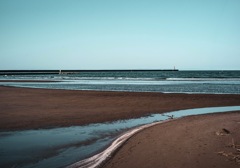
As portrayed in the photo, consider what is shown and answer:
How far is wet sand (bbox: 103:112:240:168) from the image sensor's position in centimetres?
587

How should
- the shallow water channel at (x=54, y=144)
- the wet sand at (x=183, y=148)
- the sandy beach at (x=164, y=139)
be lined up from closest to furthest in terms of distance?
the wet sand at (x=183, y=148), the sandy beach at (x=164, y=139), the shallow water channel at (x=54, y=144)

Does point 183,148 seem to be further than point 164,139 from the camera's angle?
No

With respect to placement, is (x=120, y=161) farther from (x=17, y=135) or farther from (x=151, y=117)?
(x=151, y=117)

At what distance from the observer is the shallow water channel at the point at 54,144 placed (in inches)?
252

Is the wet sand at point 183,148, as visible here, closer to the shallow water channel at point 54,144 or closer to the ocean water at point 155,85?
the shallow water channel at point 54,144

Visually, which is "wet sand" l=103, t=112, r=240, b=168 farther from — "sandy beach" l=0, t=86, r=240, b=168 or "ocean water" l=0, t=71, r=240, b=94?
"ocean water" l=0, t=71, r=240, b=94

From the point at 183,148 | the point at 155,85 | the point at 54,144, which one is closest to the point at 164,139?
the point at 183,148

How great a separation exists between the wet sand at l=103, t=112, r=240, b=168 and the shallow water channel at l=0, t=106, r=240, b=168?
109 centimetres

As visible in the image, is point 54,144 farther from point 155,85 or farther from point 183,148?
point 155,85

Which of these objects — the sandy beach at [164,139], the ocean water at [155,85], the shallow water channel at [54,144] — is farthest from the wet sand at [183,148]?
the ocean water at [155,85]

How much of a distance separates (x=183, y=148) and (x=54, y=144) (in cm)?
398

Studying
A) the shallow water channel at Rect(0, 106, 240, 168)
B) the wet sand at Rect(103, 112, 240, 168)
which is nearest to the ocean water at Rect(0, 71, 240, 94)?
the wet sand at Rect(103, 112, 240, 168)

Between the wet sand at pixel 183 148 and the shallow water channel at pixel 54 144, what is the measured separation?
3.58ft

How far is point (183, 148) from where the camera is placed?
6.96 meters
